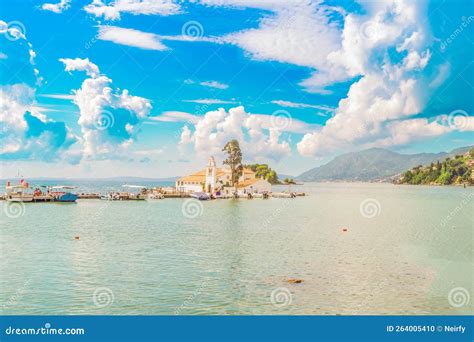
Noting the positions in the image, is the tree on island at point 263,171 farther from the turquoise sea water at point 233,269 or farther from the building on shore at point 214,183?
the turquoise sea water at point 233,269

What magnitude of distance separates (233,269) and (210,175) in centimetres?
8767

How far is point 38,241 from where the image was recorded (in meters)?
37.0

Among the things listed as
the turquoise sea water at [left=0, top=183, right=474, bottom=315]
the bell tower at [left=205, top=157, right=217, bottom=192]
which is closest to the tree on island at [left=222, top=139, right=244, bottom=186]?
the bell tower at [left=205, top=157, right=217, bottom=192]

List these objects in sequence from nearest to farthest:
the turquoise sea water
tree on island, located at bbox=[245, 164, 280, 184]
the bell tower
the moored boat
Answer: the turquoise sea water < the moored boat < the bell tower < tree on island, located at bbox=[245, 164, 280, 184]

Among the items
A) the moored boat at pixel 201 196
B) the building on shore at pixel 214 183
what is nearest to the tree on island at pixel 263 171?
the building on shore at pixel 214 183

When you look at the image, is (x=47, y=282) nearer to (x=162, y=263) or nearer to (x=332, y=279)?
(x=162, y=263)

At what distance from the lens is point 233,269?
26.8 meters

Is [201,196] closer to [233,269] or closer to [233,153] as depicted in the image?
[233,153]

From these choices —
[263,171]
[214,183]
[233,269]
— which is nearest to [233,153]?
[214,183]

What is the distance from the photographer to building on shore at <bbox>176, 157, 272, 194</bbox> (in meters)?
113

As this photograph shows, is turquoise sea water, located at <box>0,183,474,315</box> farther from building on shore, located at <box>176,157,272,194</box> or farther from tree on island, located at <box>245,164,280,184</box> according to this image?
tree on island, located at <box>245,164,280,184</box>

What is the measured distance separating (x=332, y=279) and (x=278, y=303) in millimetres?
5274

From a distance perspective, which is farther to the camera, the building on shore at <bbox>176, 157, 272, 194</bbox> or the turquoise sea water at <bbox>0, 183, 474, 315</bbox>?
the building on shore at <bbox>176, 157, 272, 194</bbox>
